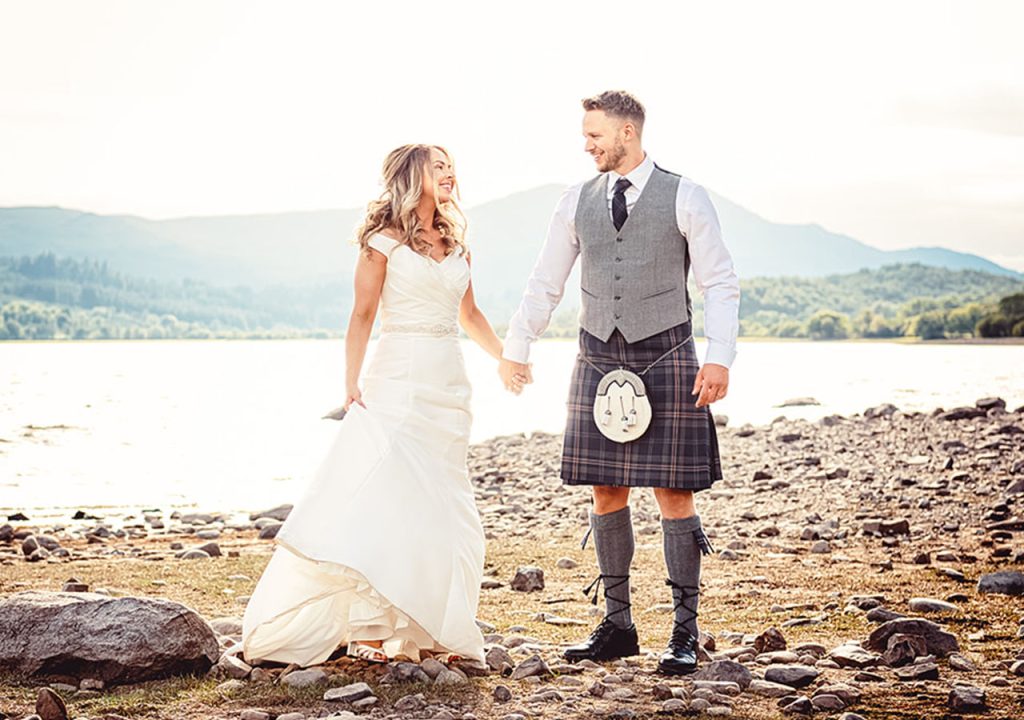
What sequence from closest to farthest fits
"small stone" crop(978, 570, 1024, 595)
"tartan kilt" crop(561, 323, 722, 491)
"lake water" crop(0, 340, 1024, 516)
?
1. "tartan kilt" crop(561, 323, 722, 491)
2. "small stone" crop(978, 570, 1024, 595)
3. "lake water" crop(0, 340, 1024, 516)

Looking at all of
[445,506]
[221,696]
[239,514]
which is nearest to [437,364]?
[445,506]

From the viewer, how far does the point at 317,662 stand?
6.06m

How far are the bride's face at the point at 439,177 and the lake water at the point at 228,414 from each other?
37.9ft

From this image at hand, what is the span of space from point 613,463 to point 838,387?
4792cm

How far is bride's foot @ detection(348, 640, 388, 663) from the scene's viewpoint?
20.0 feet

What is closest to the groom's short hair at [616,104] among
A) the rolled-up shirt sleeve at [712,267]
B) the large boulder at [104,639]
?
the rolled-up shirt sleeve at [712,267]

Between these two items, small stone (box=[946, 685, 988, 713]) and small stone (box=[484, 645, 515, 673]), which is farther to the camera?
small stone (box=[484, 645, 515, 673])

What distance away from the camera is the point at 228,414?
43938mm

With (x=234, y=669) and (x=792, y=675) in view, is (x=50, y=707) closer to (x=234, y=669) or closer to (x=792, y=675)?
(x=234, y=669)

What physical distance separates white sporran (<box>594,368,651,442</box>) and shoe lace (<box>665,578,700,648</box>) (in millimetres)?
810

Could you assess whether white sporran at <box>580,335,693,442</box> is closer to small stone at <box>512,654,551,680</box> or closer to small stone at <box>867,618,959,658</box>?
small stone at <box>512,654,551,680</box>

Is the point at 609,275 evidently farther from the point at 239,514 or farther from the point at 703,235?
the point at 239,514

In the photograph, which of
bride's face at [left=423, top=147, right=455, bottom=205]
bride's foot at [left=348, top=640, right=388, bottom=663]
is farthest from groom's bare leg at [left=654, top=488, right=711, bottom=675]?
bride's face at [left=423, top=147, right=455, bottom=205]

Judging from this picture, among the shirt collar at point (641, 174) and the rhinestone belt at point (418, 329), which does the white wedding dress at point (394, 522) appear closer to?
the rhinestone belt at point (418, 329)
